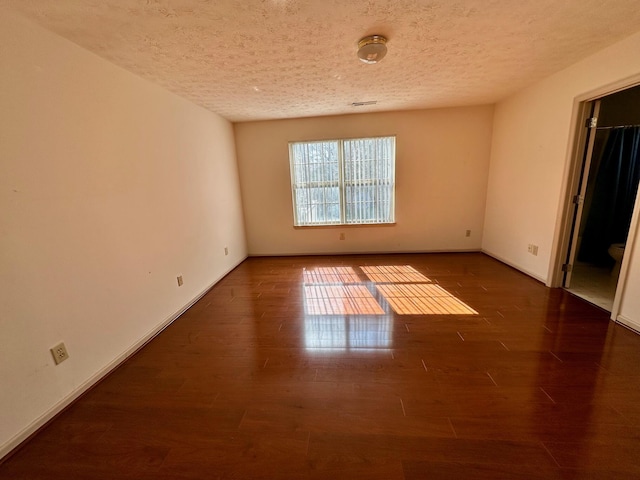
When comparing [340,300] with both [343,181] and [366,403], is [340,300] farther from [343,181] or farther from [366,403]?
[343,181]

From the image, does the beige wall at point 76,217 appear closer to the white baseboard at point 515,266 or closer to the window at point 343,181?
the window at point 343,181

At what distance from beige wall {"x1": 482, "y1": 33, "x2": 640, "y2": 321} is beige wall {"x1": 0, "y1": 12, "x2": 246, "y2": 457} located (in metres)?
3.95

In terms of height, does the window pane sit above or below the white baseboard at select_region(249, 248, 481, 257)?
Answer: above

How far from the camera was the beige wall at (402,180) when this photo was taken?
3.91 metres

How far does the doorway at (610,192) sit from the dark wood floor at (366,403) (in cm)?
139

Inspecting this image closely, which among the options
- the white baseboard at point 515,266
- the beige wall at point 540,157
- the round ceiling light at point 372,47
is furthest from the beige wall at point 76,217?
the white baseboard at point 515,266

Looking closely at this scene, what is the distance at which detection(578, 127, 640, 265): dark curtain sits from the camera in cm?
323

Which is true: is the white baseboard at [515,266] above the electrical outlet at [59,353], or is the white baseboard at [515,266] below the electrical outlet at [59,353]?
below

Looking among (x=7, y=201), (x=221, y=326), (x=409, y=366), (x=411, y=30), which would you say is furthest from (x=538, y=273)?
(x=7, y=201)

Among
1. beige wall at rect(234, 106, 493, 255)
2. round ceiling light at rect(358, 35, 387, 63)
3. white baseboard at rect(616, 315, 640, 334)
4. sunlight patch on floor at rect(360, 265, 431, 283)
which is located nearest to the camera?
round ceiling light at rect(358, 35, 387, 63)

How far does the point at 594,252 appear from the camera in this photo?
11.8 ft

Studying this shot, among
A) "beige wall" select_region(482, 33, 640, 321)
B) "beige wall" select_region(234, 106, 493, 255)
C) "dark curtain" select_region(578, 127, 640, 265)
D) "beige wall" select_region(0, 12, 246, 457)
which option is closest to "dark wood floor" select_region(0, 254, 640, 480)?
"beige wall" select_region(0, 12, 246, 457)

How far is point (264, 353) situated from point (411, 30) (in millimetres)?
2548

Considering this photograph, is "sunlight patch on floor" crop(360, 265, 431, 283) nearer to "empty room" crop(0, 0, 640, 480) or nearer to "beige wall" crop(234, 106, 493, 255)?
"empty room" crop(0, 0, 640, 480)
